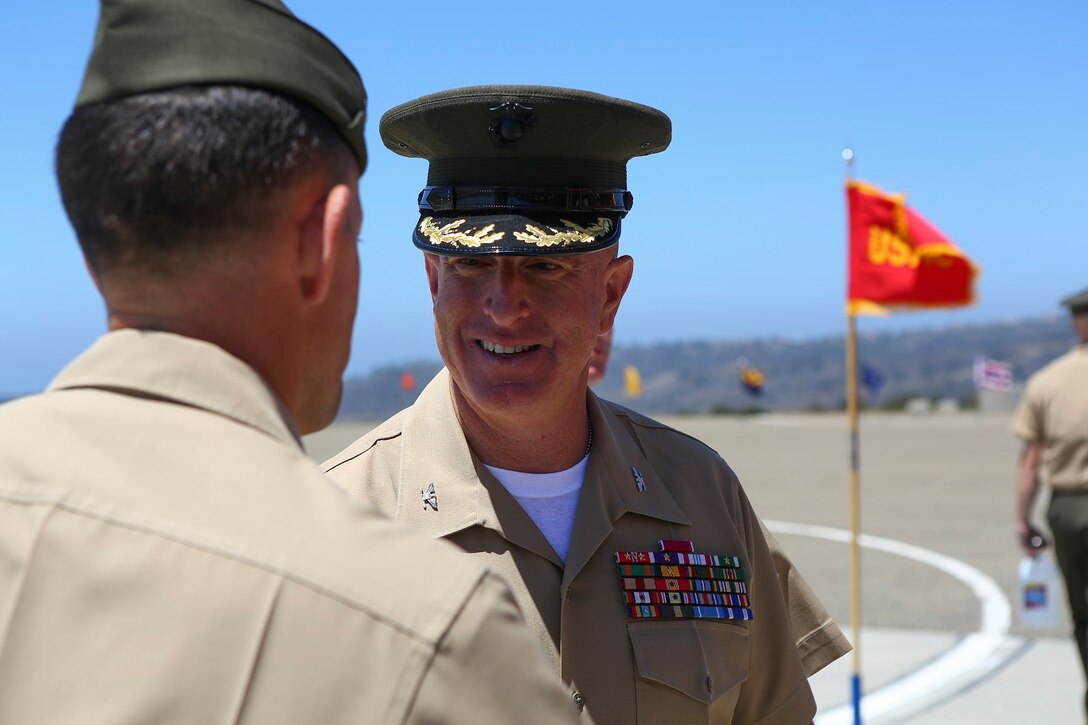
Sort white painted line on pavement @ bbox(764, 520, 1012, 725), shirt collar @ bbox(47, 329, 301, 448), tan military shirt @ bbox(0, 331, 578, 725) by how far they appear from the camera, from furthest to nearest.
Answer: white painted line on pavement @ bbox(764, 520, 1012, 725) → shirt collar @ bbox(47, 329, 301, 448) → tan military shirt @ bbox(0, 331, 578, 725)

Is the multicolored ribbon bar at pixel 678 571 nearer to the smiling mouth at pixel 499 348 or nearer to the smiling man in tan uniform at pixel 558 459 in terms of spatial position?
the smiling man in tan uniform at pixel 558 459

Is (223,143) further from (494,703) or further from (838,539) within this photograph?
(838,539)

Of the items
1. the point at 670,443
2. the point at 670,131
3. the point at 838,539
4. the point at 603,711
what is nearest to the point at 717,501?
the point at 670,443

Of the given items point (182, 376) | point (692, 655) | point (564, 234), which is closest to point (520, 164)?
point (564, 234)

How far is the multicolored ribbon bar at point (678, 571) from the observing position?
267 centimetres

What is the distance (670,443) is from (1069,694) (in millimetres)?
5336

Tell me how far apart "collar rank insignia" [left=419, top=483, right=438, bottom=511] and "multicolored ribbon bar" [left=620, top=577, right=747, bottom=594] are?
0.43 m

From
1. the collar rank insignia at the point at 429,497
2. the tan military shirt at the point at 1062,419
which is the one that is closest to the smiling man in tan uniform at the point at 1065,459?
the tan military shirt at the point at 1062,419

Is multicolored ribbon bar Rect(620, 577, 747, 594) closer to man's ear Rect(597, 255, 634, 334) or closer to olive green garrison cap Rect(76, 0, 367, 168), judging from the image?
man's ear Rect(597, 255, 634, 334)

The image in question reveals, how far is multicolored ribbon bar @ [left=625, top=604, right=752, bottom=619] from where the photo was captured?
262 cm

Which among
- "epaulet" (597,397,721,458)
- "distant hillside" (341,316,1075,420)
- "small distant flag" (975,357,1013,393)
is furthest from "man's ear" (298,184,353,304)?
"distant hillside" (341,316,1075,420)

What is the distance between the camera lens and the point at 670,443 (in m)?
3.11

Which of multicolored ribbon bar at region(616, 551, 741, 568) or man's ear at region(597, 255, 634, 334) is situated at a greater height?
man's ear at region(597, 255, 634, 334)

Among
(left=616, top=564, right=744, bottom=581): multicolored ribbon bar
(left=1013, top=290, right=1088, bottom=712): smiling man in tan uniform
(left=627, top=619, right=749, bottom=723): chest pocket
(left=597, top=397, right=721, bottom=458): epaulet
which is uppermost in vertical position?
(left=597, top=397, right=721, bottom=458): epaulet
